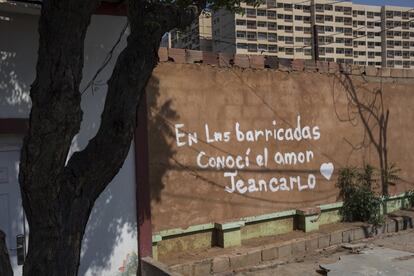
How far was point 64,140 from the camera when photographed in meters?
2.80

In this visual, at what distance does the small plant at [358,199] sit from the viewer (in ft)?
29.1

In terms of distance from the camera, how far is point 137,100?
3.10 meters

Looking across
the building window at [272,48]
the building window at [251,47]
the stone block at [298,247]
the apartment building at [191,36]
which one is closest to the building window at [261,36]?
the building window at [272,48]

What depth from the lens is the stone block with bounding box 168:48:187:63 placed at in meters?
7.09

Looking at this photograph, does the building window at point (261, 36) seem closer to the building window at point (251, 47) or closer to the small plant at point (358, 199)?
the building window at point (251, 47)

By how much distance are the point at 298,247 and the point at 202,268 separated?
5.45 feet

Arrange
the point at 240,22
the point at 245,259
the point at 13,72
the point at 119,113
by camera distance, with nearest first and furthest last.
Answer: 1. the point at 119,113
2. the point at 13,72
3. the point at 245,259
4. the point at 240,22

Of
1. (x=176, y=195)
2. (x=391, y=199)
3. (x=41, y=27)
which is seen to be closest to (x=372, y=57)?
(x=391, y=199)

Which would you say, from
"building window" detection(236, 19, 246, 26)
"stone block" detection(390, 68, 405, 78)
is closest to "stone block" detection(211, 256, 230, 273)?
"stone block" detection(390, 68, 405, 78)

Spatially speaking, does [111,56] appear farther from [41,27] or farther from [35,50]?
[41,27]

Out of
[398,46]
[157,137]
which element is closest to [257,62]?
[157,137]

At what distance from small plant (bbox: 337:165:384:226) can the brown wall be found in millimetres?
183

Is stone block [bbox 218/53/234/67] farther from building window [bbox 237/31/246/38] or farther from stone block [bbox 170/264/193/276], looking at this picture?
building window [bbox 237/31/246/38]

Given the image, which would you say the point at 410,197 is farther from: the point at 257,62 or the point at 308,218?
the point at 257,62
